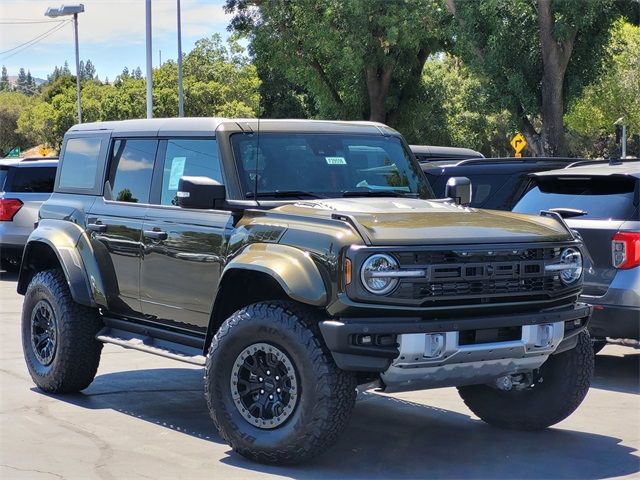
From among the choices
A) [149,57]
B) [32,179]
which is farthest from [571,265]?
[149,57]

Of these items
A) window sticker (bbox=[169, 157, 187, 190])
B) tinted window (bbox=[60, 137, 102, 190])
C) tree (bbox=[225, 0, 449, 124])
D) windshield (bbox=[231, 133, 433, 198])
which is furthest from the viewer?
tree (bbox=[225, 0, 449, 124])

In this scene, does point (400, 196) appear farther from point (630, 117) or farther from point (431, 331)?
point (630, 117)

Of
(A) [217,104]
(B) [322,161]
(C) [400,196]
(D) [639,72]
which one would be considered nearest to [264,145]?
(B) [322,161]

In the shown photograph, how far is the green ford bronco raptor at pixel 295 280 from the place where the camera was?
17.9ft

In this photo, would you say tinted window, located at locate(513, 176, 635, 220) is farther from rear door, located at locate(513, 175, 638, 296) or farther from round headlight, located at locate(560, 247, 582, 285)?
round headlight, located at locate(560, 247, 582, 285)

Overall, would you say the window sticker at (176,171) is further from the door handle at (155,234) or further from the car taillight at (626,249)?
the car taillight at (626,249)

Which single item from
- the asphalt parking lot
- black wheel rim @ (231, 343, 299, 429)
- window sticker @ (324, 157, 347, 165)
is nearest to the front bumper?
black wheel rim @ (231, 343, 299, 429)

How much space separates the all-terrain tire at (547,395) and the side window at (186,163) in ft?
7.34

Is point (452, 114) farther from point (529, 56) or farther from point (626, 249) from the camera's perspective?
point (626, 249)

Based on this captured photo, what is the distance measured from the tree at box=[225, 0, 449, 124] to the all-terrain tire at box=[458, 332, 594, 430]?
25366 millimetres

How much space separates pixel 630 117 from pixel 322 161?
51.9 meters

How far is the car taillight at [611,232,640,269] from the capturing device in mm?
7809

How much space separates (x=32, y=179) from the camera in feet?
54.8

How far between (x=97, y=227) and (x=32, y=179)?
32.0 feet
